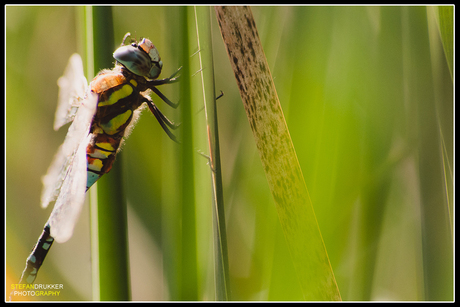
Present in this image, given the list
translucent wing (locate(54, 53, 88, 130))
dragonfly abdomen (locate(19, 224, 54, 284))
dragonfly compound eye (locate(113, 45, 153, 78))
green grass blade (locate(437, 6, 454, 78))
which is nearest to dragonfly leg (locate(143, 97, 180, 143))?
dragonfly compound eye (locate(113, 45, 153, 78))

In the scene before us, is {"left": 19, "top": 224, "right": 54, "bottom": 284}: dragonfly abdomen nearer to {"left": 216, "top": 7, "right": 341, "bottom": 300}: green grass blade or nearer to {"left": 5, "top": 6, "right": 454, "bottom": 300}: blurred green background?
{"left": 5, "top": 6, "right": 454, "bottom": 300}: blurred green background

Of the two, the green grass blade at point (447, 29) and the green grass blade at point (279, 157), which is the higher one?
the green grass blade at point (447, 29)

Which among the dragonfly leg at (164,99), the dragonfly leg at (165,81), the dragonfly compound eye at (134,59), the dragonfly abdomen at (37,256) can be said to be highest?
the dragonfly compound eye at (134,59)

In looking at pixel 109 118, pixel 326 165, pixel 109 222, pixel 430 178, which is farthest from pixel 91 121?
pixel 430 178

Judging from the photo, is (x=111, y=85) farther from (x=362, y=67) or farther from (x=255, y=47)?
(x=362, y=67)

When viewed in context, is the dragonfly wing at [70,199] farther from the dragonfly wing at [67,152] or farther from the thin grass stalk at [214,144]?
the thin grass stalk at [214,144]

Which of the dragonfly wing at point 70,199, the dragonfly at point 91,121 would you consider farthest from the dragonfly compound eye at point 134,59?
the dragonfly wing at point 70,199

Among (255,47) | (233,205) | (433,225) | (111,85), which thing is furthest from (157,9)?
(433,225)
